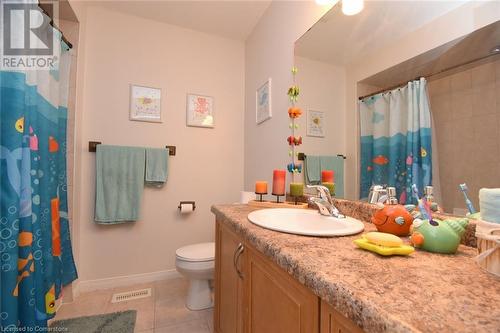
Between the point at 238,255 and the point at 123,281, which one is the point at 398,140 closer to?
the point at 238,255

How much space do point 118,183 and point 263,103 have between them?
1.40 metres

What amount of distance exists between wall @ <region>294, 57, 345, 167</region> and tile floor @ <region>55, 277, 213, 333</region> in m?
1.34

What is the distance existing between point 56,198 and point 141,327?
95 centimetres

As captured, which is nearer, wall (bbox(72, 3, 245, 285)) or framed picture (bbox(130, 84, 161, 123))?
wall (bbox(72, 3, 245, 285))

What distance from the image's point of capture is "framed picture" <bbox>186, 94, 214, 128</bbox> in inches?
86.2

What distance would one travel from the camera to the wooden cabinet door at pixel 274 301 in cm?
52

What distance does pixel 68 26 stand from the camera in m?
1.75

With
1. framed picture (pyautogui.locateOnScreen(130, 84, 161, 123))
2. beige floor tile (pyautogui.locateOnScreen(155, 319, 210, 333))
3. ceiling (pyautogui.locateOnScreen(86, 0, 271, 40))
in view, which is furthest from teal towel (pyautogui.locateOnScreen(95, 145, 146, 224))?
ceiling (pyautogui.locateOnScreen(86, 0, 271, 40))

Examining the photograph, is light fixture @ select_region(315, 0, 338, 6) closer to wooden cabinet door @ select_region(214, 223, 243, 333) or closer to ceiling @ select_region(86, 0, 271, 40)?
ceiling @ select_region(86, 0, 271, 40)

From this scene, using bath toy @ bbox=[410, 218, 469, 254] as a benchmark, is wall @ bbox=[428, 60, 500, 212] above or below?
above

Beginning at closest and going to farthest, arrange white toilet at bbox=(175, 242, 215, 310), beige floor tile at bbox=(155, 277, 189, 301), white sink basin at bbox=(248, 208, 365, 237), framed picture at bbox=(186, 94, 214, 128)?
white sink basin at bbox=(248, 208, 365, 237) < white toilet at bbox=(175, 242, 215, 310) < beige floor tile at bbox=(155, 277, 189, 301) < framed picture at bbox=(186, 94, 214, 128)

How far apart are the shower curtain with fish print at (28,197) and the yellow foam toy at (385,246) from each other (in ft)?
4.19

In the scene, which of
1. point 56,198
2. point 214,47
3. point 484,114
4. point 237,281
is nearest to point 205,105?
point 214,47

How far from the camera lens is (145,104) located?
2045 millimetres
